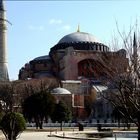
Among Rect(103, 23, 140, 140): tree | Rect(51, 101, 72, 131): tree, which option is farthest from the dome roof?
Rect(103, 23, 140, 140): tree

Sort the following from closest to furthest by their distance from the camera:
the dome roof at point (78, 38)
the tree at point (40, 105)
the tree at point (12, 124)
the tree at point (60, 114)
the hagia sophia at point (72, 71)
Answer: the tree at point (12, 124) < the tree at point (40, 105) < the tree at point (60, 114) < the hagia sophia at point (72, 71) < the dome roof at point (78, 38)

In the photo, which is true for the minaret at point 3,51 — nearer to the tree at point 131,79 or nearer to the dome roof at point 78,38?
the dome roof at point 78,38

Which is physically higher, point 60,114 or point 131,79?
point 131,79

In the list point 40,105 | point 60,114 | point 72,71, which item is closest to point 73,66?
point 72,71

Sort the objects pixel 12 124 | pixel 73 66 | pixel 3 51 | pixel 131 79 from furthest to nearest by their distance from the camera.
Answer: pixel 3 51, pixel 73 66, pixel 12 124, pixel 131 79

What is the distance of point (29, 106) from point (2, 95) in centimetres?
2105

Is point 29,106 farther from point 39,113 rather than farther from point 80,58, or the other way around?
point 80,58

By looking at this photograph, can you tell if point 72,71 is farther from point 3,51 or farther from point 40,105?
point 40,105

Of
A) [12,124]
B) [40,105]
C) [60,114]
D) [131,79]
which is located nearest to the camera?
[131,79]

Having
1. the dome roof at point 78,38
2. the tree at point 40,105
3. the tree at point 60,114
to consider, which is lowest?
the tree at point 60,114

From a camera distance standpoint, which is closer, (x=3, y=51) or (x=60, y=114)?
(x=60, y=114)

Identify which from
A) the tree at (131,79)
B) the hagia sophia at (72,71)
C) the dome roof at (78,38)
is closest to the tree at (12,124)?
the tree at (131,79)

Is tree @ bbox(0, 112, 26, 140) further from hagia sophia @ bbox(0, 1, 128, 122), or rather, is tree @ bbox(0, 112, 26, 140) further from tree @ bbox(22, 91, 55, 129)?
hagia sophia @ bbox(0, 1, 128, 122)

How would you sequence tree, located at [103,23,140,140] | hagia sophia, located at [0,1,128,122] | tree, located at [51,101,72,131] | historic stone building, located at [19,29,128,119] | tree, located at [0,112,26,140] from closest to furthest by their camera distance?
tree, located at [103,23,140,140], tree, located at [0,112,26,140], tree, located at [51,101,72,131], hagia sophia, located at [0,1,128,122], historic stone building, located at [19,29,128,119]
